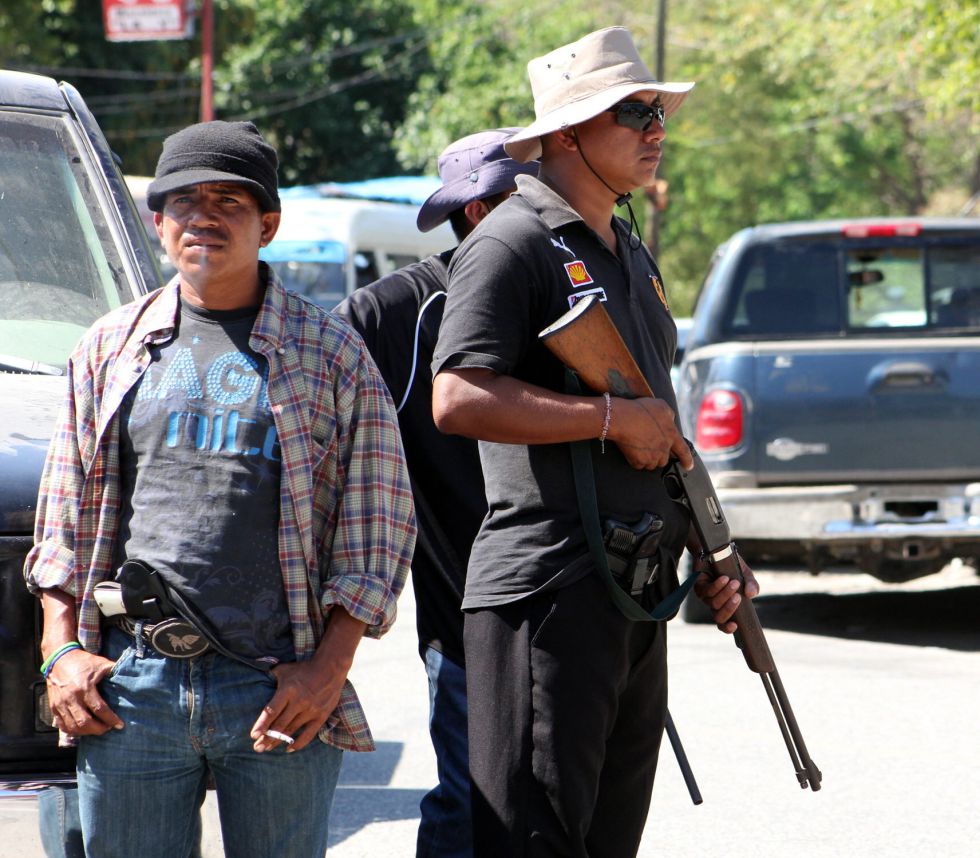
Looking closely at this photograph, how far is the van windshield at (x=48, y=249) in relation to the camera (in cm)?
392

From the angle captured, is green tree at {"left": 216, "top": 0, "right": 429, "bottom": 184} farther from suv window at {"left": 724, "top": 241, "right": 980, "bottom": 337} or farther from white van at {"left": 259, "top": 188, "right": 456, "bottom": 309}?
suv window at {"left": 724, "top": 241, "right": 980, "bottom": 337}

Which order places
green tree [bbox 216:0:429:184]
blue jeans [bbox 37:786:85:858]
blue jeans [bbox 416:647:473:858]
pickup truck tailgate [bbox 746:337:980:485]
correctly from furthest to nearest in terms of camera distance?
1. green tree [bbox 216:0:429:184]
2. pickup truck tailgate [bbox 746:337:980:485]
3. blue jeans [bbox 416:647:473:858]
4. blue jeans [bbox 37:786:85:858]

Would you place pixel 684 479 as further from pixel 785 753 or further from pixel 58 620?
pixel 785 753

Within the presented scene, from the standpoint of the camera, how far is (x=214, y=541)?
105 inches

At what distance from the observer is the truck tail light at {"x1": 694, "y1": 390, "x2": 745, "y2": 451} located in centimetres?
802

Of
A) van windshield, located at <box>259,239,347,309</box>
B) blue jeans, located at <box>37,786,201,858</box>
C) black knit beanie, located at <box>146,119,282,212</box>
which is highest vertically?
black knit beanie, located at <box>146,119,282,212</box>

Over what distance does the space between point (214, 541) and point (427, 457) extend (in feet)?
3.29

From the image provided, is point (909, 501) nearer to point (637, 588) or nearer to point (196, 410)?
point (637, 588)

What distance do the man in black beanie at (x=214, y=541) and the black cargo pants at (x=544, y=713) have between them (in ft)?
0.88

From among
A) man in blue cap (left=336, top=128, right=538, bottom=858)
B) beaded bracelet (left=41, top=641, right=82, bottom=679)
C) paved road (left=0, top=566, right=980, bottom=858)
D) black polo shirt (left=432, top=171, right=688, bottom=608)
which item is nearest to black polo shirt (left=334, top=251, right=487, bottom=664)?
man in blue cap (left=336, top=128, right=538, bottom=858)

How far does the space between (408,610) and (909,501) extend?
315 cm

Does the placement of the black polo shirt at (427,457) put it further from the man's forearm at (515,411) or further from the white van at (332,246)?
the white van at (332,246)

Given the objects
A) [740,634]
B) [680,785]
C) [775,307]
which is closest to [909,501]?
[775,307]

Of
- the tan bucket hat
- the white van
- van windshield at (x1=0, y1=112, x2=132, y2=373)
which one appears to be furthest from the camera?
the white van
